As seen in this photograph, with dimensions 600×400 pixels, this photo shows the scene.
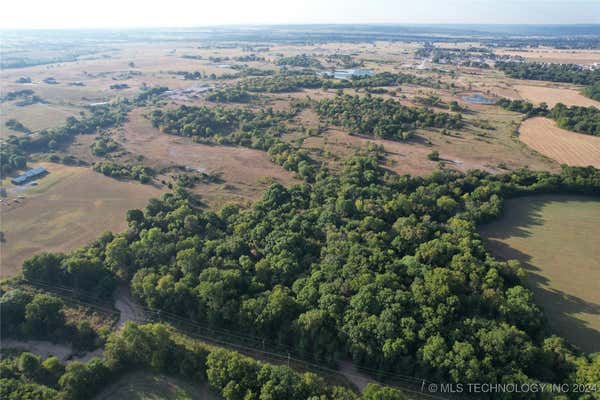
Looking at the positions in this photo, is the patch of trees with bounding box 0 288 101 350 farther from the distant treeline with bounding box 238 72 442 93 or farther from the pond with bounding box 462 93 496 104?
the pond with bounding box 462 93 496 104

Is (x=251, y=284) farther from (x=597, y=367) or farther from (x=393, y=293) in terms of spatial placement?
(x=597, y=367)

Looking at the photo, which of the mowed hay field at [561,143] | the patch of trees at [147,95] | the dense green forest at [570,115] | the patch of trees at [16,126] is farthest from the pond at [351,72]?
the patch of trees at [16,126]

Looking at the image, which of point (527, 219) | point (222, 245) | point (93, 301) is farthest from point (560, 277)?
A: point (93, 301)

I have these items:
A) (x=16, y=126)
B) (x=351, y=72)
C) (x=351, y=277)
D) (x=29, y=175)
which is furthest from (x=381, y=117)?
(x=16, y=126)

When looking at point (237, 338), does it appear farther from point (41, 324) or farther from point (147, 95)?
point (147, 95)

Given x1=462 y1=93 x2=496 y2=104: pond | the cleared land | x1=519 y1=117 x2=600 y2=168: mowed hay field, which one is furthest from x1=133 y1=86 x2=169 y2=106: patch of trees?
the cleared land
